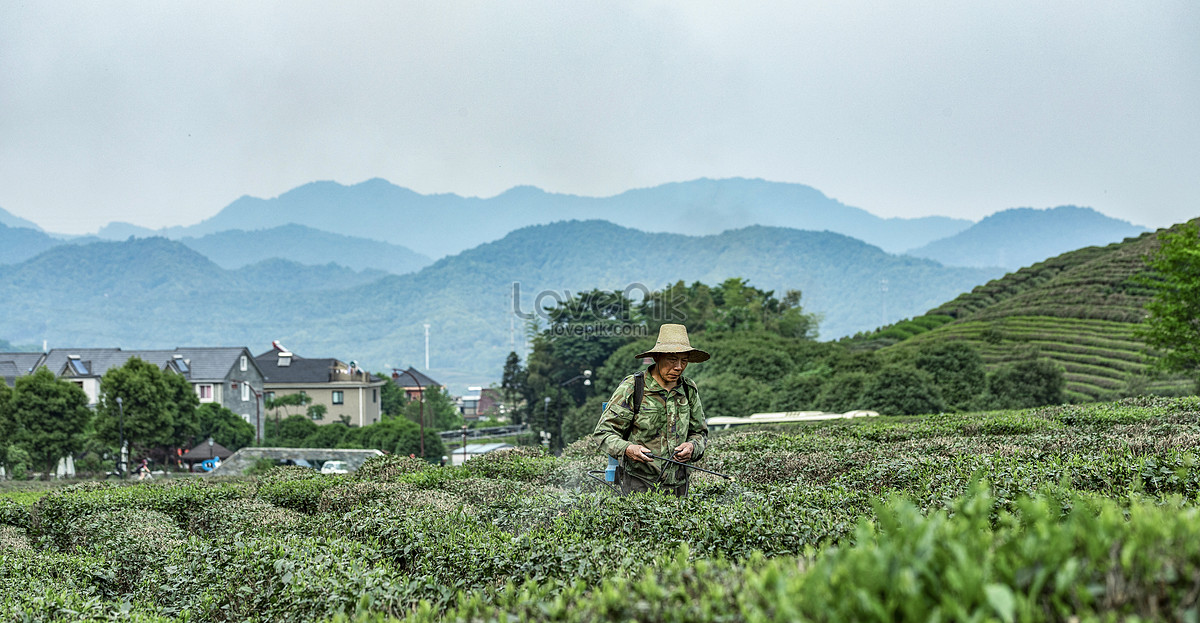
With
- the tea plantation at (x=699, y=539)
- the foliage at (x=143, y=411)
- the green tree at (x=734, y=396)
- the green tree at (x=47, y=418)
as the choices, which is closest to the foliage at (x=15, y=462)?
the green tree at (x=47, y=418)

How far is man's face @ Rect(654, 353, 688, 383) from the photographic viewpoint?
5.95m

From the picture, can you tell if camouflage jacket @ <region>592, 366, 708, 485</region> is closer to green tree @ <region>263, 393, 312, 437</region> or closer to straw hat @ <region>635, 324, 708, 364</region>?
straw hat @ <region>635, 324, 708, 364</region>

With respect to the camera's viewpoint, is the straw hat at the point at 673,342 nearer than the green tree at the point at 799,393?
Yes

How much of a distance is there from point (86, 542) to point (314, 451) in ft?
73.9

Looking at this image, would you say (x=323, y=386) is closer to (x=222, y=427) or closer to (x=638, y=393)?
(x=222, y=427)

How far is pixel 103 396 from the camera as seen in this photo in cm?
4712

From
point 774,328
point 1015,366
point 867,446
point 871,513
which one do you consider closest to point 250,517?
point 871,513

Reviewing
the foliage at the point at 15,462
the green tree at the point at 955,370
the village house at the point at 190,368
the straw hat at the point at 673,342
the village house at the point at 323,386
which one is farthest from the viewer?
the village house at the point at 323,386

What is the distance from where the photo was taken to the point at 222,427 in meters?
55.0

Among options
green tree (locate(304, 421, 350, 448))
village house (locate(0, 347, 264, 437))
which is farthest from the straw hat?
village house (locate(0, 347, 264, 437))

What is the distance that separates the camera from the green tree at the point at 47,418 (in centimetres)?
4212

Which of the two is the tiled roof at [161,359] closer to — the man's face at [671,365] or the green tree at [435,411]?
the green tree at [435,411]

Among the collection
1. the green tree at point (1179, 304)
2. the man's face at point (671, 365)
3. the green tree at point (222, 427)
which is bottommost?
the green tree at point (222, 427)

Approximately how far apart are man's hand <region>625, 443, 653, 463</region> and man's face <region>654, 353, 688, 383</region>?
572 millimetres
